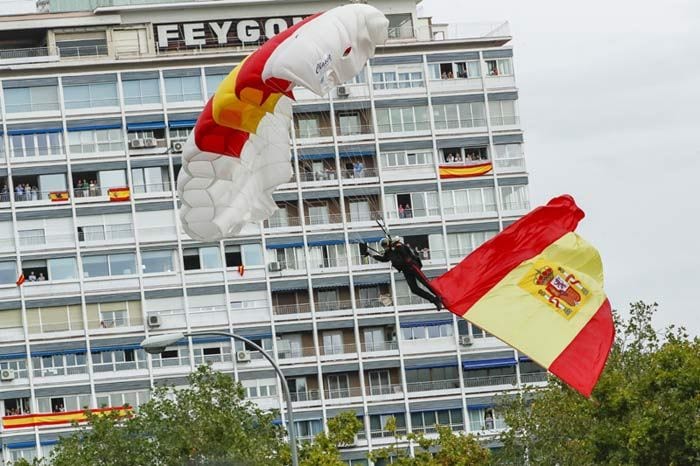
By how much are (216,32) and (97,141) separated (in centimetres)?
857

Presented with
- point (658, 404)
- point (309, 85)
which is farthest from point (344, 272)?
point (309, 85)

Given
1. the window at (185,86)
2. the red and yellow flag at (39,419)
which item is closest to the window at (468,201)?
the window at (185,86)

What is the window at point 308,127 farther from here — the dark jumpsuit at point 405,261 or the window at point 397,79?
the dark jumpsuit at point 405,261

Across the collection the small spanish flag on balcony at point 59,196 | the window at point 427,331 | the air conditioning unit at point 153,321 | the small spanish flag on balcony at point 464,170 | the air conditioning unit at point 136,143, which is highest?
the air conditioning unit at point 136,143

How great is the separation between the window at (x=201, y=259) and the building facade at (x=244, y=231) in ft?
0.35

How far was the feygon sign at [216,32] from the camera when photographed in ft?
420

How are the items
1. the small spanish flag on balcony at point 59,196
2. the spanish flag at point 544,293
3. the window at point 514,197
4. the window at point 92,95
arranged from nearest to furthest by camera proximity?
1. the spanish flag at point 544,293
2. the window at point 92,95
3. the small spanish flag on balcony at point 59,196
4. the window at point 514,197

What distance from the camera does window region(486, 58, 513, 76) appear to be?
131 metres

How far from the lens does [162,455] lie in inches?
3588

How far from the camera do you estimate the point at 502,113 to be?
13162 centimetres

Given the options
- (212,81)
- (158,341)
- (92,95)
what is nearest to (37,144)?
(92,95)

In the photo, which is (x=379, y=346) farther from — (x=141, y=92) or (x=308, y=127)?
(x=141, y=92)

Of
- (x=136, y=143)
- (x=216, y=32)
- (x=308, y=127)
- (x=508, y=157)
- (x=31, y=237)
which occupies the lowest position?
(x=31, y=237)

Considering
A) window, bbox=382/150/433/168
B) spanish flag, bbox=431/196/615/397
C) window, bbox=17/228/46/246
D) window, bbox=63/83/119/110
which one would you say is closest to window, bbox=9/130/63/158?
window, bbox=63/83/119/110
